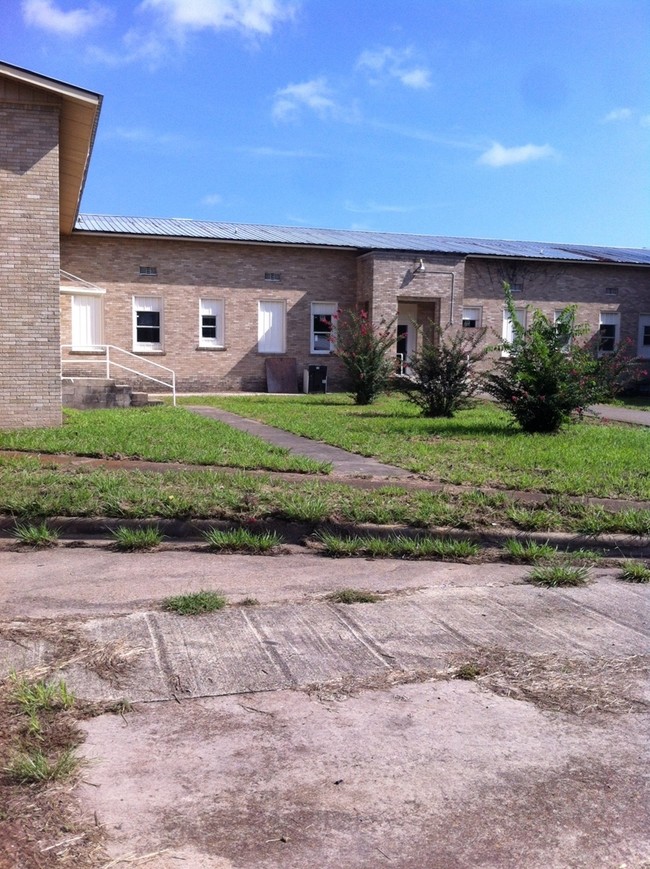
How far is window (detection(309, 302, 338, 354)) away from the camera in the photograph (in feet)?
95.3

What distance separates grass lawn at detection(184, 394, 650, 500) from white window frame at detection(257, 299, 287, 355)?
10.1 m

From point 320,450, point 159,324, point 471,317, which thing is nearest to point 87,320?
point 159,324

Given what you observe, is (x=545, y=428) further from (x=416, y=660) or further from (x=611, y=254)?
(x=611, y=254)

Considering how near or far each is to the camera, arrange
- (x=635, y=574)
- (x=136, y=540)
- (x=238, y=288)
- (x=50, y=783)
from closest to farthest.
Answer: (x=50, y=783)
(x=635, y=574)
(x=136, y=540)
(x=238, y=288)

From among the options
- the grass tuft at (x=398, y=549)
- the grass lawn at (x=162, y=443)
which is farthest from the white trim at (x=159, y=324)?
the grass tuft at (x=398, y=549)

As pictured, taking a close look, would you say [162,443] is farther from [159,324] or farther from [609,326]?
[609,326]

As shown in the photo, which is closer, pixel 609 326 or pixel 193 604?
pixel 193 604

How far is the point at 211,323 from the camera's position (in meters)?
28.2

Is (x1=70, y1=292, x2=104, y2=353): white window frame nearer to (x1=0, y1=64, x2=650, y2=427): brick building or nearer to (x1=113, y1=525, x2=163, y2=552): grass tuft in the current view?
(x1=0, y1=64, x2=650, y2=427): brick building

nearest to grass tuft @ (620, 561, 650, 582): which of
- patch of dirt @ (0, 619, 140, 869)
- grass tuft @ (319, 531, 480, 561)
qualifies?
grass tuft @ (319, 531, 480, 561)

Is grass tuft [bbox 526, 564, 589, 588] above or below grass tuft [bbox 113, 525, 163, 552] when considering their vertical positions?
below

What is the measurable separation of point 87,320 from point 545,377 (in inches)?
671

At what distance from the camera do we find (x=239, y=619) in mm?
4703

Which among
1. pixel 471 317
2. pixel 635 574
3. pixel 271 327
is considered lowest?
pixel 635 574
